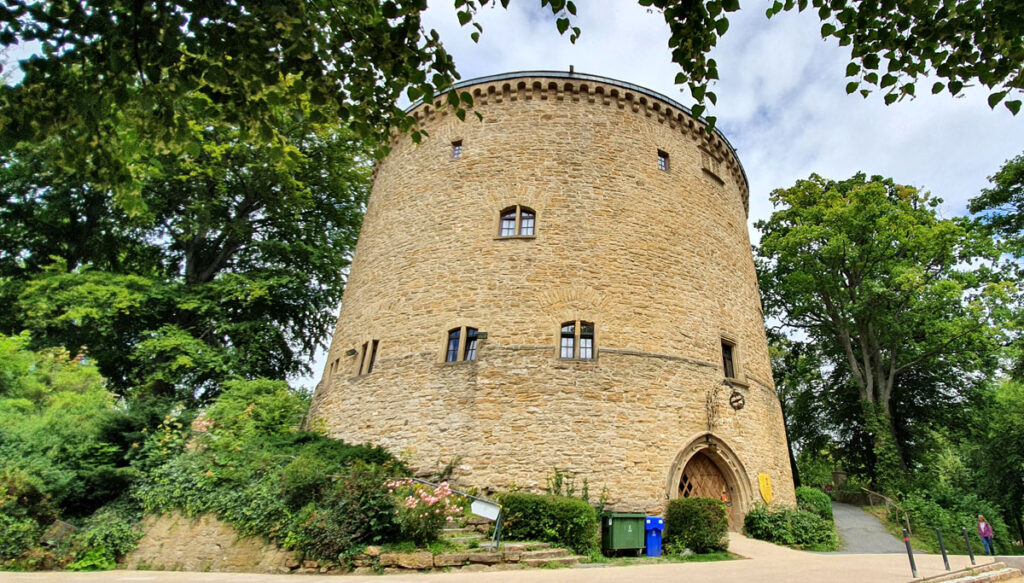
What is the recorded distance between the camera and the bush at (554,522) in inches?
331

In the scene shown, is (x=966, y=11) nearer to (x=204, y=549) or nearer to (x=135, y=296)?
(x=204, y=549)

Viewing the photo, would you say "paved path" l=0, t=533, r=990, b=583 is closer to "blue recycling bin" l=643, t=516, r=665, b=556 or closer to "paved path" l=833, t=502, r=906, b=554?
"blue recycling bin" l=643, t=516, r=665, b=556

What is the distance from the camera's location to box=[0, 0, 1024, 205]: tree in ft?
14.7

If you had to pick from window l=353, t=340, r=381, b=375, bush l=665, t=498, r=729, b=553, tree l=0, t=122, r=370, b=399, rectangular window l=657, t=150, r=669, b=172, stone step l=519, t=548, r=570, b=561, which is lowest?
stone step l=519, t=548, r=570, b=561

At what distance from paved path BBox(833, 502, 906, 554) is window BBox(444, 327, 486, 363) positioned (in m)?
9.15

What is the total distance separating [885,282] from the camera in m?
18.5

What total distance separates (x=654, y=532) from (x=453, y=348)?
17.7 ft

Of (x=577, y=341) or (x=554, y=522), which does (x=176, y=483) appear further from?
(x=577, y=341)

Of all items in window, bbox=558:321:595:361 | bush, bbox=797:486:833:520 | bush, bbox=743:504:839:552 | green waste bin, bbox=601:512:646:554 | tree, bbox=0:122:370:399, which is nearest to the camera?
green waste bin, bbox=601:512:646:554

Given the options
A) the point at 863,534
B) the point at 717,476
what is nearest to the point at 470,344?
the point at 717,476

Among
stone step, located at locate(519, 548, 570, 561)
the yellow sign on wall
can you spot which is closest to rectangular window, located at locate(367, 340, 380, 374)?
Answer: stone step, located at locate(519, 548, 570, 561)

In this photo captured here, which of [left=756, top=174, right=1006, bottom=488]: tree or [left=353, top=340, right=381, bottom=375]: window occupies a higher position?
[left=756, top=174, right=1006, bottom=488]: tree

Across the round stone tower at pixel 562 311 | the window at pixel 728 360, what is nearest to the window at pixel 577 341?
the round stone tower at pixel 562 311

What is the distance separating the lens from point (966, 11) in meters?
4.45
